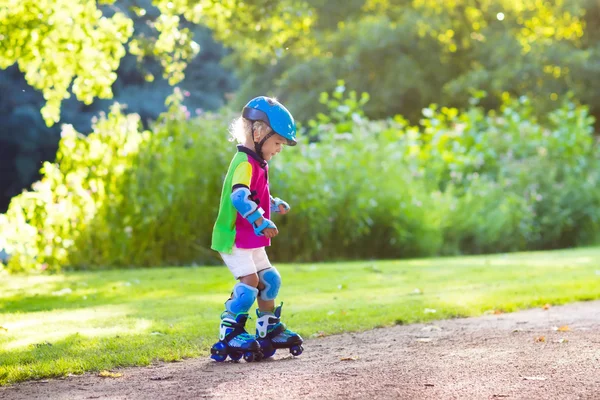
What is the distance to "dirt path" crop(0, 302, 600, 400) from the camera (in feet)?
12.7

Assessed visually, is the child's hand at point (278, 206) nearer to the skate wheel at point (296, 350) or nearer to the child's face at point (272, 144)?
the child's face at point (272, 144)

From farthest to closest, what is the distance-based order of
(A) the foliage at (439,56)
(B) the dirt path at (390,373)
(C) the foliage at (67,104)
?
(A) the foliage at (439,56)
(C) the foliage at (67,104)
(B) the dirt path at (390,373)

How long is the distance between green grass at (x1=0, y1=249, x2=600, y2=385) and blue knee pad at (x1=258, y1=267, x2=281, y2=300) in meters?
0.54

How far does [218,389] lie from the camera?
13.1ft

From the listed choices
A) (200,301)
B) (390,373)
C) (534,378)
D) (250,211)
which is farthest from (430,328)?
(200,301)

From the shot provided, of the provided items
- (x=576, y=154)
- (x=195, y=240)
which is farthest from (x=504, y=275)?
(x=576, y=154)

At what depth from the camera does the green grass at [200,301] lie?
505cm

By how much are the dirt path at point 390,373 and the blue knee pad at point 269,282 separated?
1.22 feet

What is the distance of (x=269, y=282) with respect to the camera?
4926 millimetres

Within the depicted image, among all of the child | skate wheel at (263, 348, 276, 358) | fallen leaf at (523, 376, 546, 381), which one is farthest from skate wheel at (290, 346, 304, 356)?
fallen leaf at (523, 376, 546, 381)

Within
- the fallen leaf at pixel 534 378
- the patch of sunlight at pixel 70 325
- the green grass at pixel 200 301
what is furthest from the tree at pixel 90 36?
the fallen leaf at pixel 534 378

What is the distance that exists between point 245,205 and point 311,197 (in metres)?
7.13

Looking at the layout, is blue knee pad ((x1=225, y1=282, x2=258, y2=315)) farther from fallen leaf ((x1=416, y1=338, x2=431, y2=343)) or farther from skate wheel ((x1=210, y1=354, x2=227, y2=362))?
fallen leaf ((x1=416, y1=338, x2=431, y2=343))

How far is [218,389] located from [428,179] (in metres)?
11.6
